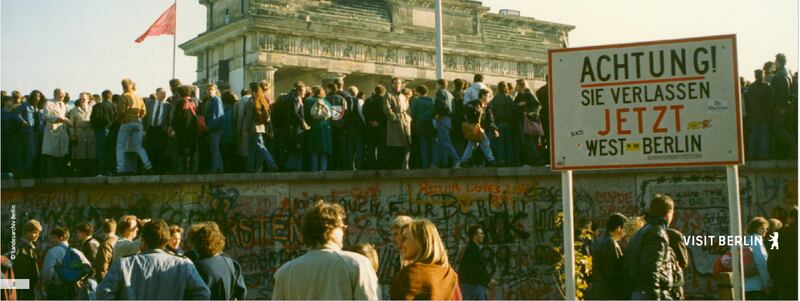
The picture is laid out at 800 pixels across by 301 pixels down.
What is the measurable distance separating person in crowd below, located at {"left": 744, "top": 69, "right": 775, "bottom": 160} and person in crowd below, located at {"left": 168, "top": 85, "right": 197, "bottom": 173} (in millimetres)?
8834

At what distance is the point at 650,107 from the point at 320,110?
33.6 ft

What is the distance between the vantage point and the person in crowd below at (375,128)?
1761 centimetres

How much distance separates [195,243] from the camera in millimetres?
8672

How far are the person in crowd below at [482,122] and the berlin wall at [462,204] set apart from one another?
466mm

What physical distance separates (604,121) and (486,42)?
5089 centimetres

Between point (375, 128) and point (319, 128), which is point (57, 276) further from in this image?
point (375, 128)

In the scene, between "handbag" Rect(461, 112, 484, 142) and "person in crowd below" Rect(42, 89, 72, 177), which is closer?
"handbag" Rect(461, 112, 484, 142)

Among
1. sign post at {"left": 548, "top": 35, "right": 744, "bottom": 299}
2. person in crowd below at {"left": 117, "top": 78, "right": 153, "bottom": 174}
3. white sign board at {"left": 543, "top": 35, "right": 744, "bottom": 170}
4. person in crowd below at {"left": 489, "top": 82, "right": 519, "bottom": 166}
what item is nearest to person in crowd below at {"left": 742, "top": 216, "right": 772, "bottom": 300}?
sign post at {"left": 548, "top": 35, "right": 744, "bottom": 299}

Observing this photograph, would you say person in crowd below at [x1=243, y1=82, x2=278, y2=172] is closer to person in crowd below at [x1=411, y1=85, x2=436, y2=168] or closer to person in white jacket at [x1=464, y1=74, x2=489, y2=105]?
person in crowd below at [x1=411, y1=85, x2=436, y2=168]

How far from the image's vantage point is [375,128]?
17734 millimetres

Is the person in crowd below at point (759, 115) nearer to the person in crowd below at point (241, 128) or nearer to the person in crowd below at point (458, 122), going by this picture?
the person in crowd below at point (458, 122)

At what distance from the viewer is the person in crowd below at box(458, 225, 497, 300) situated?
12.8 meters

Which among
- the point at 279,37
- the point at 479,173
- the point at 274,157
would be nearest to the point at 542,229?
the point at 479,173

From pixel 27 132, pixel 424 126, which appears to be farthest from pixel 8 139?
pixel 424 126
